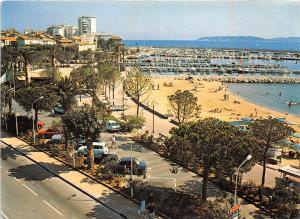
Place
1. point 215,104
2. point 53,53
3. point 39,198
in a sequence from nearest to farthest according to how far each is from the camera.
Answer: point 39,198 → point 53,53 → point 215,104

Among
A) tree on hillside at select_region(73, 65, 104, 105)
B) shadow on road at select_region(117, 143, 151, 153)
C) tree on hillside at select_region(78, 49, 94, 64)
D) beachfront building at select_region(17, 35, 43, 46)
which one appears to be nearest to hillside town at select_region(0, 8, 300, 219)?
shadow on road at select_region(117, 143, 151, 153)

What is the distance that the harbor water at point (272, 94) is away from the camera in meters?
68.9

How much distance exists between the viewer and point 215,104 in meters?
65.8

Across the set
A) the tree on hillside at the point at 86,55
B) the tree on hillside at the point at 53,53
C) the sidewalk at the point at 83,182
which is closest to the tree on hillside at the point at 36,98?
the sidewalk at the point at 83,182

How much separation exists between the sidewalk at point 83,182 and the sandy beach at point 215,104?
20.6 metres

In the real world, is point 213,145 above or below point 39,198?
above

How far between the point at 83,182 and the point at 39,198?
3.10m

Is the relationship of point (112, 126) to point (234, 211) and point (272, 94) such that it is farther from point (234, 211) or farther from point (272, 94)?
point (272, 94)

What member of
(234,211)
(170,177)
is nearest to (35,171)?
(170,177)

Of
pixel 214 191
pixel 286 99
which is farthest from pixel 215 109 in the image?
pixel 214 191

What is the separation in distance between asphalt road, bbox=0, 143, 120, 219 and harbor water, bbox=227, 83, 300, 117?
48340 millimetres

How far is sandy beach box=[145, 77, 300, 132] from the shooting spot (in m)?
55.9

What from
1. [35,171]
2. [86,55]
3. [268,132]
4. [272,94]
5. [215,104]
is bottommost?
[272,94]

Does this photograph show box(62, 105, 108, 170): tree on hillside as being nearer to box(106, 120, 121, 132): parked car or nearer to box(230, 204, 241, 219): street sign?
box(230, 204, 241, 219): street sign
